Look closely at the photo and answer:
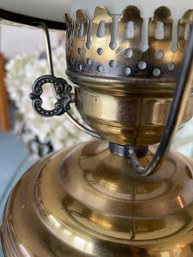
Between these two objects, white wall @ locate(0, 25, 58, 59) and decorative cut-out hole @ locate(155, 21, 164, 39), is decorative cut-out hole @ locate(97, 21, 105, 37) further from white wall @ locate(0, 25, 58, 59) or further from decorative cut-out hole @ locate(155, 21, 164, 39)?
white wall @ locate(0, 25, 58, 59)

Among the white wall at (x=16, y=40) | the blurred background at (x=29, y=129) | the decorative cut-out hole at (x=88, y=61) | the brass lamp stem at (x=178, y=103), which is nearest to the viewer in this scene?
the brass lamp stem at (x=178, y=103)

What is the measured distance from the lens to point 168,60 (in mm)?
303

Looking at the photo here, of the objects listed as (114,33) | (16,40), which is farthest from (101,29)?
(16,40)

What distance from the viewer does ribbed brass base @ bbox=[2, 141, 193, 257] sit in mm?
334

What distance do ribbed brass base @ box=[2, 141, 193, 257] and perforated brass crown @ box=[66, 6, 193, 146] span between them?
0.08 metres

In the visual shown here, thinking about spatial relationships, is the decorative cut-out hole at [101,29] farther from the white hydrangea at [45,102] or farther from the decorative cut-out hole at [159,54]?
the white hydrangea at [45,102]

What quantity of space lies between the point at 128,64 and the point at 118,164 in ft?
0.53

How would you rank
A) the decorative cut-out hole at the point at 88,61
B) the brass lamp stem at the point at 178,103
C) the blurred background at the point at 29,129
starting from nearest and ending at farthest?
the brass lamp stem at the point at 178,103 < the decorative cut-out hole at the point at 88,61 < the blurred background at the point at 29,129

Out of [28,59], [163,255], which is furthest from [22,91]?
[163,255]

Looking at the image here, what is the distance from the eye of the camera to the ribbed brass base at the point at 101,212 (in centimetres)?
33

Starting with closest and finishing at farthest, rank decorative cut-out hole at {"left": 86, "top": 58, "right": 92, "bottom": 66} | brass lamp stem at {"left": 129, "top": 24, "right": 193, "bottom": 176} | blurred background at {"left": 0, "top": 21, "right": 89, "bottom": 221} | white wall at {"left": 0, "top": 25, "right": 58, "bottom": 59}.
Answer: brass lamp stem at {"left": 129, "top": 24, "right": 193, "bottom": 176} → decorative cut-out hole at {"left": 86, "top": 58, "right": 92, "bottom": 66} → blurred background at {"left": 0, "top": 21, "right": 89, "bottom": 221} → white wall at {"left": 0, "top": 25, "right": 58, "bottom": 59}

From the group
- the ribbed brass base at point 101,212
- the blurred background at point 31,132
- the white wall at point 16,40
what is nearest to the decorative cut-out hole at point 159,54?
the ribbed brass base at point 101,212

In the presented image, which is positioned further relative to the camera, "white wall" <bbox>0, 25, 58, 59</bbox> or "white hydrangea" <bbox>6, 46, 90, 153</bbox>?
"white wall" <bbox>0, 25, 58, 59</bbox>

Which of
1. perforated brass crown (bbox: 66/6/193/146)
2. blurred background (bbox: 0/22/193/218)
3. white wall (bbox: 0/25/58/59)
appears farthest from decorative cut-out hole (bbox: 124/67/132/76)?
white wall (bbox: 0/25/58/59)
